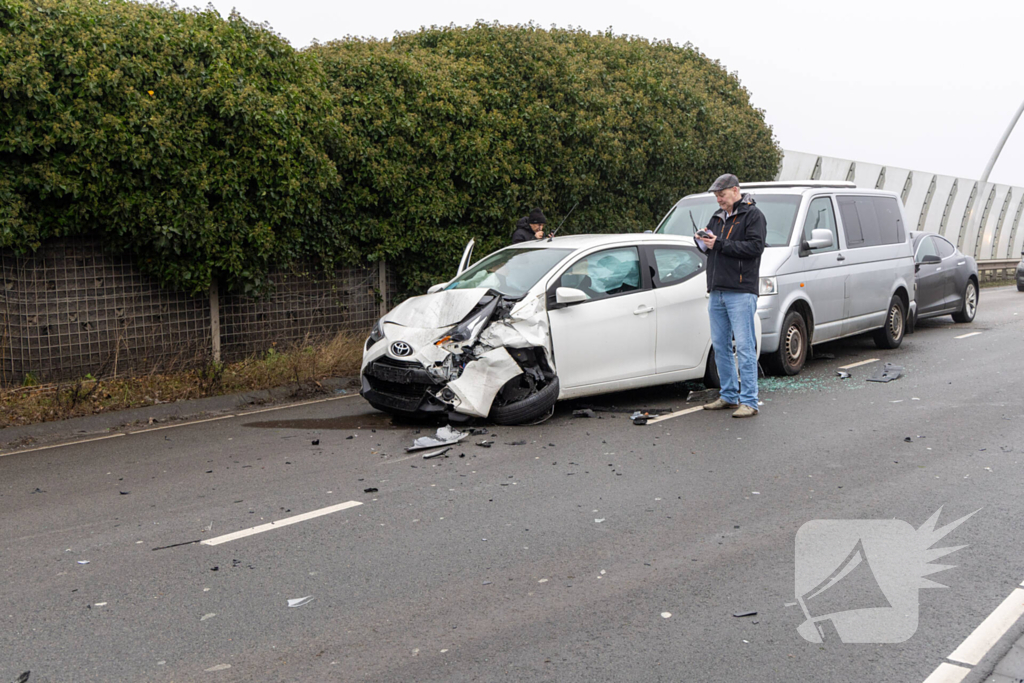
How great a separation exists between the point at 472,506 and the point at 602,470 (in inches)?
48.3

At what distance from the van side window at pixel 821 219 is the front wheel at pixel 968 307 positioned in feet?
19.3

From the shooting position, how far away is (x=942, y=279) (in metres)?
15.4

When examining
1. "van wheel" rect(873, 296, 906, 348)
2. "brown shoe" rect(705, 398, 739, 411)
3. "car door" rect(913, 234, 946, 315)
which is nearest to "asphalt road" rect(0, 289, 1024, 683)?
"brown shoe" rect(705, 398, 739, 411)

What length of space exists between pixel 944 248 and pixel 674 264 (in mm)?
8895

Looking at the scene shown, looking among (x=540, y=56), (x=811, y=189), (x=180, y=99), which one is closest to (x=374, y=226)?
(x=180, y=99)

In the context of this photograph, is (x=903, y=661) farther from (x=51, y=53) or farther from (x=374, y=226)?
(x=374, y=226)

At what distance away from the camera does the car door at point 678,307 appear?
902 centimetres

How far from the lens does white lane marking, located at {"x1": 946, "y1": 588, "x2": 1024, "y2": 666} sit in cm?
375

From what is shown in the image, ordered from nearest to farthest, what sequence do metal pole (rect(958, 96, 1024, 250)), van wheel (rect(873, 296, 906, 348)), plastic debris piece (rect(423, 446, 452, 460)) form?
plastic debris piece (rect(423, 446, 452, 460)) → van wheel (rect(873, 296, 906, 348)) → metal pole (rect(958, 96, 1024, 250))

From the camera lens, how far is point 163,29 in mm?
10273

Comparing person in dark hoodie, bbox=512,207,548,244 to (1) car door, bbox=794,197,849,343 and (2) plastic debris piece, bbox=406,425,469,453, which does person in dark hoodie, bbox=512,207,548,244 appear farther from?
(2) plastic debris piece, bbox=406,425,469,453

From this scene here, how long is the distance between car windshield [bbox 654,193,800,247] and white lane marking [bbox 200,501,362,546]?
6.39 metres

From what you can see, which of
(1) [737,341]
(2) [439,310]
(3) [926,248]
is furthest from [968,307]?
(2) [439,310]

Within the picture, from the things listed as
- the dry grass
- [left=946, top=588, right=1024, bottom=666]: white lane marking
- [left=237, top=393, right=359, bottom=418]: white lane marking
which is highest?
the dry grass
